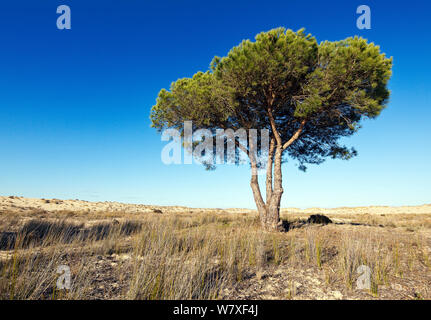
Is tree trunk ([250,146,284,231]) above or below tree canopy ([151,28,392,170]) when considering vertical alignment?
below

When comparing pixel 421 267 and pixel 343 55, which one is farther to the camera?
pixel 343 55

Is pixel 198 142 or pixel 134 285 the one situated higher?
pixel 198 142

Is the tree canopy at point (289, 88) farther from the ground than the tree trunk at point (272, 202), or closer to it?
farther from the ground

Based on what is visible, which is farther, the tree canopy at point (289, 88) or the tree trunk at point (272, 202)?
the tree trunk at point (272, 202)

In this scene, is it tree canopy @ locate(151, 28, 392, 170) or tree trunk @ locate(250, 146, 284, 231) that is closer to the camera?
tree canopy @ locate(151, 28, 392, 170)

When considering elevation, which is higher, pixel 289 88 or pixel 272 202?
pixel 289 88
